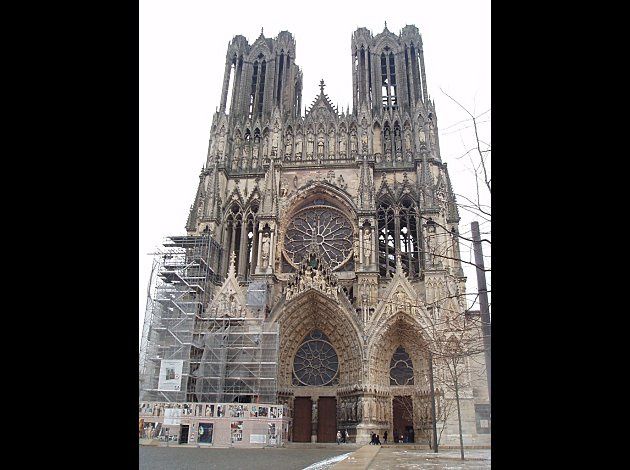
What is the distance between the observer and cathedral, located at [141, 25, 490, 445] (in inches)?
918

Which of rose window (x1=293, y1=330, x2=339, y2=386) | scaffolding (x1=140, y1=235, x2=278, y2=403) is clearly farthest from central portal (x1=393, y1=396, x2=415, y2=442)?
scaffolding (x1=140, y1=235, x2=278, y2=403)

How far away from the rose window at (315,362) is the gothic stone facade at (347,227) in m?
0.05

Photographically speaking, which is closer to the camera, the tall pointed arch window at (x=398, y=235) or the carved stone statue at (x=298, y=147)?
the tall pointed arch window at (x=398, y=235)

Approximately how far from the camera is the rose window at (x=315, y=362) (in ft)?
82.9

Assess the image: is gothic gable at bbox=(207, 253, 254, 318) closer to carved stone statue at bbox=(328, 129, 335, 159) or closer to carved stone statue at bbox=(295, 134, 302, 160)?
carved stone statue at bbox=(295, 134, 302, 160)

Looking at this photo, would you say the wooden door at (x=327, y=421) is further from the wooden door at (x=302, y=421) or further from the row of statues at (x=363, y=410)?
the row of statues at (x=363, y=410)

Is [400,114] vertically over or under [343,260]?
over

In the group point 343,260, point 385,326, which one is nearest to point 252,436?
point 385,326

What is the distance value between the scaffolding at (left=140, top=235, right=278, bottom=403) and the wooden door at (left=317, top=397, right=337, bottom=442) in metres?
2.98

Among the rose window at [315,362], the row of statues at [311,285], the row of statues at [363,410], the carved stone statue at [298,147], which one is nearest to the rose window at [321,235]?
the row of statues at [311,285]
